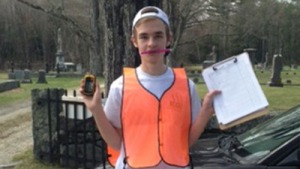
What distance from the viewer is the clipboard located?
8.02 feet

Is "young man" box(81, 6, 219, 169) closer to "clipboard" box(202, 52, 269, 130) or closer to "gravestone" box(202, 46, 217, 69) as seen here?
"clipboard" box(202, 52, 269, 130)

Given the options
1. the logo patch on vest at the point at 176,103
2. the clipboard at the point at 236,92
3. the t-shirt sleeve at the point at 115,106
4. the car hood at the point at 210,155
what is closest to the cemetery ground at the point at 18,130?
the car hood at the point at 210,155

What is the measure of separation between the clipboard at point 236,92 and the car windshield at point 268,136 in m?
1.33

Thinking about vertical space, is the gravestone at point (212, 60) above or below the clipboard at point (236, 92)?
below

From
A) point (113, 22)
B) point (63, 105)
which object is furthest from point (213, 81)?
point (63, 105)

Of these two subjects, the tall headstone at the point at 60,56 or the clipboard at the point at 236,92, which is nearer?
the clipboard at the point at 236,92

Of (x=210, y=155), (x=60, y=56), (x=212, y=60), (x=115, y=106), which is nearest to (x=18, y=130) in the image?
(x=210, y=155)

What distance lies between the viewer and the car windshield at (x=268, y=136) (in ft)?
12.5

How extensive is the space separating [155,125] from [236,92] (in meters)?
0.43

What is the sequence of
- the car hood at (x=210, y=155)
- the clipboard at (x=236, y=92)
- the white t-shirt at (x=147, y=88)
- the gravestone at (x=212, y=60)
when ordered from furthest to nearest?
the gravestone at (x=212, y=60), the car hood at (x=210, y=155), the white t-shirt at (x=147, y=88), the clipboard at (x=236, y=92)

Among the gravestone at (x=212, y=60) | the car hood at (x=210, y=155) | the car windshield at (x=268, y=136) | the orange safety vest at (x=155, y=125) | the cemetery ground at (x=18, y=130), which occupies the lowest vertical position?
the cemetery ground at (x=18, y=130)

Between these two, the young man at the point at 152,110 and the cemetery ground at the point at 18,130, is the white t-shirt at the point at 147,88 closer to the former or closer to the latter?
the young man at the point at 152,110

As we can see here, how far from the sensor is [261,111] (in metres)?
2.43

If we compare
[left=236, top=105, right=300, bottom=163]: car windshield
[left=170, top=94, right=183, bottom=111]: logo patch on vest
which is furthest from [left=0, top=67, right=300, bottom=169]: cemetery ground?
[left=170, top=94, right=183, bottom=111]: logo patch on vest
